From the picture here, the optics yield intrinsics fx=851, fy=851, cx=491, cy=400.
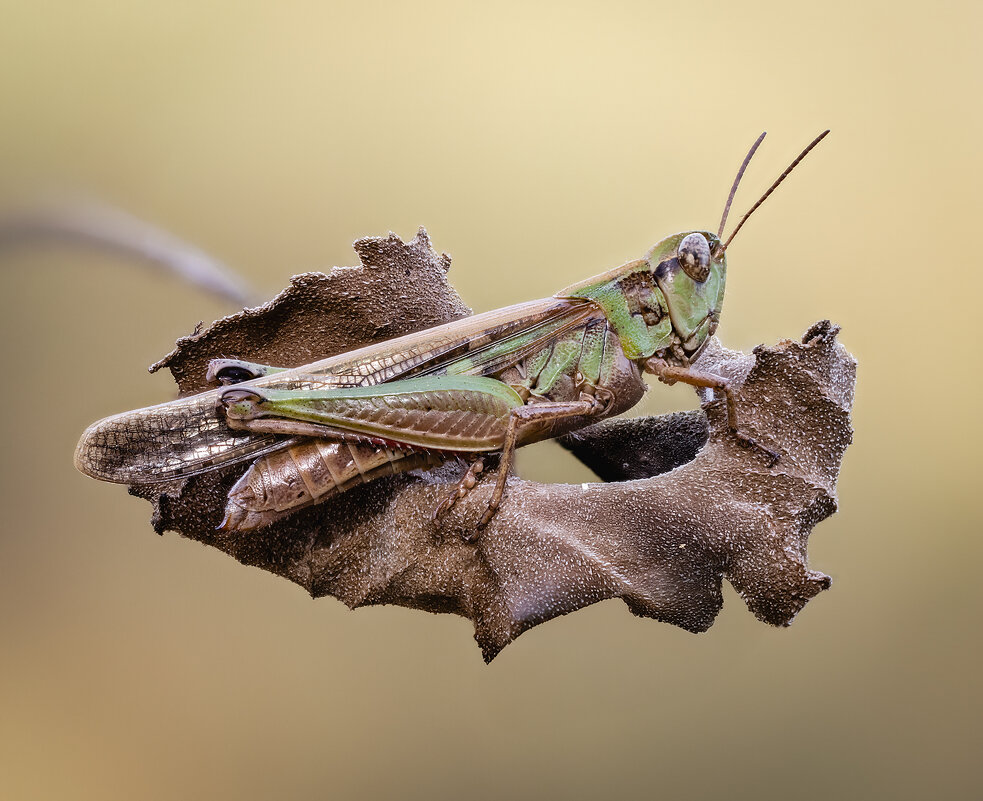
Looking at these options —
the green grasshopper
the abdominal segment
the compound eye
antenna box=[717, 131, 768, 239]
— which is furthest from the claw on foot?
antenna box=[717, 131, 768, 239]

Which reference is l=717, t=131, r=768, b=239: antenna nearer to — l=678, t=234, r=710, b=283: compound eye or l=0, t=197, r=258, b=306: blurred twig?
l=678, t=234, r=710, b=283: compound eye

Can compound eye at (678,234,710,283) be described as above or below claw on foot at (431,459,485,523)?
above

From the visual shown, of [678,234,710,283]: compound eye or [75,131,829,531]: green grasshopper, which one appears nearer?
[75,131,829,531]: green grasshopper

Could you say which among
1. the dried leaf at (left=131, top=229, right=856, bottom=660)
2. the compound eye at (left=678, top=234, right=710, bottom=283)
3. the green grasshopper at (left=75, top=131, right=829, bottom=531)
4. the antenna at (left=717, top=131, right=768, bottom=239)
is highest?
the antenna at (left=717, top=131, right=768, bottom=239)

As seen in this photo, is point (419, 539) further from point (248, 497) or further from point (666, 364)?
point (666, 364)

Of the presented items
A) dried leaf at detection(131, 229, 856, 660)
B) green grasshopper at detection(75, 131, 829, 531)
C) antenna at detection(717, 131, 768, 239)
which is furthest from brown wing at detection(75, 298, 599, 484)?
antenna at detection(717, 131, 768, 239)

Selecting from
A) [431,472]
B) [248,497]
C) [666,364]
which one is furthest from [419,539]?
[666,364]

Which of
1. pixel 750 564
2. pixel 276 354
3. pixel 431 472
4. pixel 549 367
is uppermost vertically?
pixel 276 354
